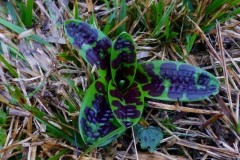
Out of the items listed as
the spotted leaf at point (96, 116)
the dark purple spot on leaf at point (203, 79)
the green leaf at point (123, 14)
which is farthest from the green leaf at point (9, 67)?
the dark purple spot on leaf at point (203, 79)

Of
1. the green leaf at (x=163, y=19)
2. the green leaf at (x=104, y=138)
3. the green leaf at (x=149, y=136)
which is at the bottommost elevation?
the green leaf at (x=149, y=136)

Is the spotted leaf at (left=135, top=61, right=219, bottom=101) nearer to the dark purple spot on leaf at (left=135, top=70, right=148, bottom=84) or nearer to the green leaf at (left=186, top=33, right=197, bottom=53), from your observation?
the dark purple spot on leaf at (left=135, top=70, right=148, bottom=84)

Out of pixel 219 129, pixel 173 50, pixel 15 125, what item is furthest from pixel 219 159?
pixel 15 125

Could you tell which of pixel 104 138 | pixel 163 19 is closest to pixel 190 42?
pixel 163 19

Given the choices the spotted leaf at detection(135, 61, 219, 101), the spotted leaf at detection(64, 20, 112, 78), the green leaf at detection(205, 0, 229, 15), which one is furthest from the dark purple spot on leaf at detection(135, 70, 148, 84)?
the green leaf at detection(205, 0, 229, 15)

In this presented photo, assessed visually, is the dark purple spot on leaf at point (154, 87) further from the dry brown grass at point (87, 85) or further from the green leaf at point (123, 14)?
the green leaf at point (123, 14)
